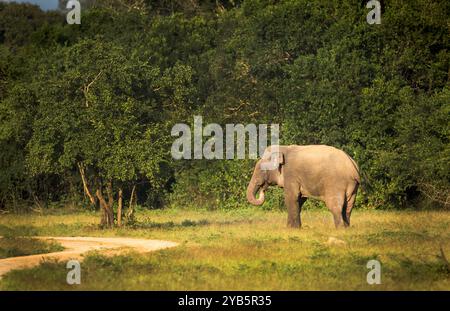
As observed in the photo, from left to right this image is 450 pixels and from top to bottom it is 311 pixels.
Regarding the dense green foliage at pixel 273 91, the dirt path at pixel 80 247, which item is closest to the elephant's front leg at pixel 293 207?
the dense green foliage at pixel 273 91

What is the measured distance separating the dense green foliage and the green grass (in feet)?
15.1

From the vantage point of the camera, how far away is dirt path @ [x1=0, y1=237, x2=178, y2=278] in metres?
22.4

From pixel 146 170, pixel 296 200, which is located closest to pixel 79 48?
pixel 146 170

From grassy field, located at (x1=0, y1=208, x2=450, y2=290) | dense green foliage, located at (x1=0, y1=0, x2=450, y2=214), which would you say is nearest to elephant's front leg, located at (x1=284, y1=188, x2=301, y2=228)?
grassy field, located at (x1=0, y1=208, x2=450, y2=290)

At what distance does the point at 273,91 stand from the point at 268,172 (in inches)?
Answer: 489

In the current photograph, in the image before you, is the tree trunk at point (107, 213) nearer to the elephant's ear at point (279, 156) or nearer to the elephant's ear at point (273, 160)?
the elephant's ear at point (273, 160)

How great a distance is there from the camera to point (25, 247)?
2581 cm

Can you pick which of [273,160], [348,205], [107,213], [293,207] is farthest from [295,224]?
[107,213]

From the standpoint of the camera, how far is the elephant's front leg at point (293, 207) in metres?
30.5

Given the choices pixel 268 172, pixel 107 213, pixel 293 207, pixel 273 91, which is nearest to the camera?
pixel 293 207

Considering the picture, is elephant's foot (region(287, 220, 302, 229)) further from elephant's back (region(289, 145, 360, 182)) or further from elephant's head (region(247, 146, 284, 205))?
elephant's back (region(289, 145, 360, 182))

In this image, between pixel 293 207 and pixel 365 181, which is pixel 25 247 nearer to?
pixel 293 207

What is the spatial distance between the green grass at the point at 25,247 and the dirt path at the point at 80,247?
347 millimetres
